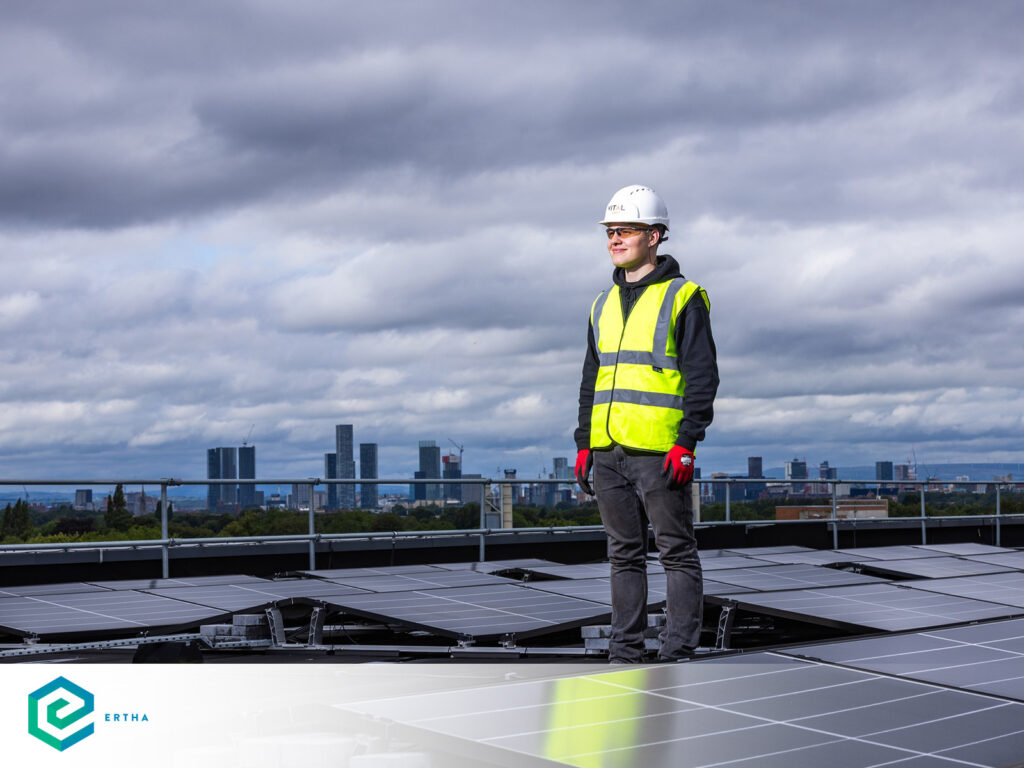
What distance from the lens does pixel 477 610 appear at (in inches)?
236

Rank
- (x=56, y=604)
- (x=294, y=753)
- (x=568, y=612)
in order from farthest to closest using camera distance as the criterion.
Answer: (x=56, y=604)
(x=568, y=612)
(x=294, y=753)

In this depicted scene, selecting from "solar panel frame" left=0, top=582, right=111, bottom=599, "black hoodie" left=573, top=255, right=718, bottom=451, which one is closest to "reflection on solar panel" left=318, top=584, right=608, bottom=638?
"black hoodie" left=573, top=255, right=718, bottom=451

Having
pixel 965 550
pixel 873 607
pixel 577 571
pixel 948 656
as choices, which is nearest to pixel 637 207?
pixel 948 656

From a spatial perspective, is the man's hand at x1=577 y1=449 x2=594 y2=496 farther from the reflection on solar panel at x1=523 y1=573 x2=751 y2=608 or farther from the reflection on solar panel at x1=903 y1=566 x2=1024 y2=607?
the reflection on solar panel at x1=903 y1=566 x2=1024 y2=607

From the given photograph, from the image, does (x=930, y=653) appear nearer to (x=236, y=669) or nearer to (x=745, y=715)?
(x=745, y=715)

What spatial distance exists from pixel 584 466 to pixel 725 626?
1.28m

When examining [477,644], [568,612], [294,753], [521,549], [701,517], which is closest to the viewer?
[294,753]

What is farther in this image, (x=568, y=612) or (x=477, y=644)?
(x=568, y=612)

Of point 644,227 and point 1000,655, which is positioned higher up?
point 644,227

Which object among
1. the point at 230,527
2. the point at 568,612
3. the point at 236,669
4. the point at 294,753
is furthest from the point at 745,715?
the point at 230,527

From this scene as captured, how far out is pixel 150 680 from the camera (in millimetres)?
3684

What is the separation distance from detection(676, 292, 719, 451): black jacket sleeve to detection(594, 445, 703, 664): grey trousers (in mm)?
191

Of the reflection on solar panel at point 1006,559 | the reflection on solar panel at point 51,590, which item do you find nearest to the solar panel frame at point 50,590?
the reflection on solar panel at point 51,590

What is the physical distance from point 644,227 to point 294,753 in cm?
272
